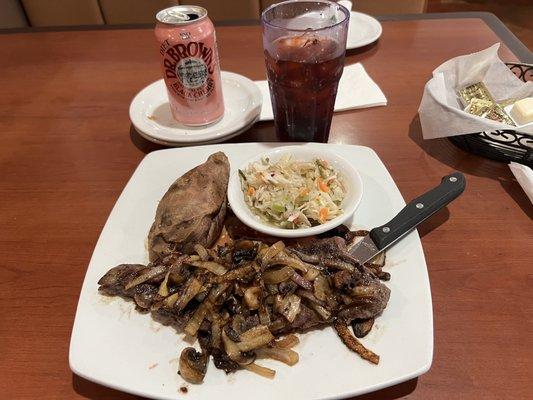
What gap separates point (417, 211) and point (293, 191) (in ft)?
1.28

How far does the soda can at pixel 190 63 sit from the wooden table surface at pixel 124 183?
192mm

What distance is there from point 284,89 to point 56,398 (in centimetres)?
119

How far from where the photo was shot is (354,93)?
200cm

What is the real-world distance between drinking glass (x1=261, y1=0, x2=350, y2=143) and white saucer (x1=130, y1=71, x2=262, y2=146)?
0.69 ft

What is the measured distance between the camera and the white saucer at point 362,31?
7.58ft

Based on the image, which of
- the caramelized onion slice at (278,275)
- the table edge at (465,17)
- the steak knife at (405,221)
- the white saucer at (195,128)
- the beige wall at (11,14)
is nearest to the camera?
the caramelized onion slice at (278,275)

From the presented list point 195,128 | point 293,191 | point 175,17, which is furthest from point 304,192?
point 175,17

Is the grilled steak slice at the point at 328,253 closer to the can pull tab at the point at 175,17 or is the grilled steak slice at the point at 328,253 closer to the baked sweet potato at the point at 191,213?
the baked sweet potato at the point at 191,213

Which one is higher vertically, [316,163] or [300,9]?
[300,9]

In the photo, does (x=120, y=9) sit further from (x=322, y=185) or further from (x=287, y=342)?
(x=287, y=342)

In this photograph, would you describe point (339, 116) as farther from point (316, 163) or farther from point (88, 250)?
point (88, 250)

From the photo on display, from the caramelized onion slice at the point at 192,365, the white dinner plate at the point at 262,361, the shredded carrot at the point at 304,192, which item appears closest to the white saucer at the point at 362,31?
the shredded carrot at the point at 304,192

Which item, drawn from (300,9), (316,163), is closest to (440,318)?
(316,163)

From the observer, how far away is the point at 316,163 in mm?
1457
